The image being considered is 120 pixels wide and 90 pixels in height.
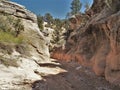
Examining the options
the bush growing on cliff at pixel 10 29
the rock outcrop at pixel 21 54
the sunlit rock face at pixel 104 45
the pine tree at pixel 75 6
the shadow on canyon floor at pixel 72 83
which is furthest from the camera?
the pine tree at pixel 75 6

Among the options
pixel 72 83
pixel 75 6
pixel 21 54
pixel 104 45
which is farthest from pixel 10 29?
pixel 75 6

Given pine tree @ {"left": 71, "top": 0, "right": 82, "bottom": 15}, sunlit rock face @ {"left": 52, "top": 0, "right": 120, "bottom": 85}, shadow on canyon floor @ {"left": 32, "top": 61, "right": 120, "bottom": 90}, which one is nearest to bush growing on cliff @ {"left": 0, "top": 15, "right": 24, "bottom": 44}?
shadow on canyon floor @ {"left": 32, "top": 61, "right": 120, "bottom": 90}

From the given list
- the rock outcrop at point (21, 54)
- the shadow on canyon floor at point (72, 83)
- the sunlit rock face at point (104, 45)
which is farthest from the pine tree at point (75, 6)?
the shadow on canyon floor at point (72, 83)

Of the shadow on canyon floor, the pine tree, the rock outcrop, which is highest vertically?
the pine tree

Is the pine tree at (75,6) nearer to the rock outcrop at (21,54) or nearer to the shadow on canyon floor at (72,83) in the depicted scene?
the rock outcrop at (21,54)

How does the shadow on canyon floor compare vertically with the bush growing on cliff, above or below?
below

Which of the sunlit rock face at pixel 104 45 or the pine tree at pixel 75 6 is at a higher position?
the pine tree at pixel 75 6

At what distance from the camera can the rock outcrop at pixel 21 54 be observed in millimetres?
13766

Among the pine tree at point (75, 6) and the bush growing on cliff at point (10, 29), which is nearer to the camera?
the bush growing on cliff at point (10, 29)

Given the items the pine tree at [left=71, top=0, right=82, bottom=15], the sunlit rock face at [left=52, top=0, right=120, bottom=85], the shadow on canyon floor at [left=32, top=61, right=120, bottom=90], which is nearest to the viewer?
the shadow on canyon floor at [left=32, top=61, right=120, bottom=90]

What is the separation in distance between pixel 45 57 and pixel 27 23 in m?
4.70

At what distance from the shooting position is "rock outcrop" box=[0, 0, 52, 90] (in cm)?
1377

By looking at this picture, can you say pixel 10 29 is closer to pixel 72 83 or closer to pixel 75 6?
pixel 72 83

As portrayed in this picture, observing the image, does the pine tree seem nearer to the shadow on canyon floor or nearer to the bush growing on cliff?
the bush growing on cliff
